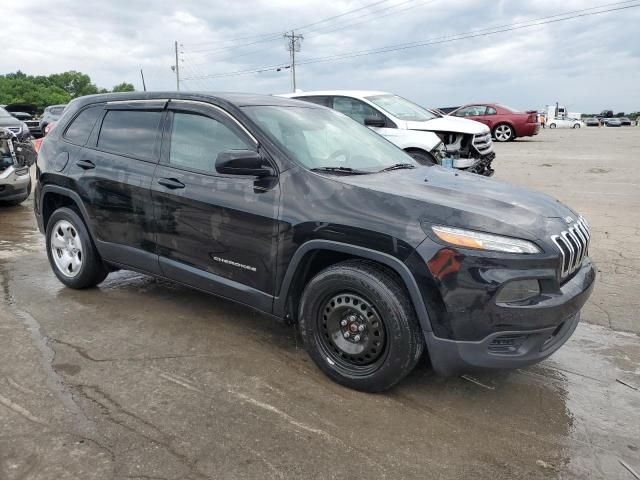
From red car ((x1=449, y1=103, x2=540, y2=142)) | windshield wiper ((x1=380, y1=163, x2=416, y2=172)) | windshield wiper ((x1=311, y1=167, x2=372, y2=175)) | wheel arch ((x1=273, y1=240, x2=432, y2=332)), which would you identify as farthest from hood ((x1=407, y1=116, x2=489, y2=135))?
red car ((x1=449, y1=103, x2=540, y2=142))

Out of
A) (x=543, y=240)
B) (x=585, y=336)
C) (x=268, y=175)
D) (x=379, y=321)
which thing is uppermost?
(x=268, y=175)

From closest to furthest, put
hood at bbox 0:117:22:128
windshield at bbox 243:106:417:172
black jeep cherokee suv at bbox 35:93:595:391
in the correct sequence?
black jeep cherokee suv at bbox 35:93:595:391 → windshield at bbox 243:106:417:172 → hood at bbox 0:117:22:128

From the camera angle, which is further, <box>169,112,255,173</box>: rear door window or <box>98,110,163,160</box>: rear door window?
<box>98,110,163,160</box>: rear door window

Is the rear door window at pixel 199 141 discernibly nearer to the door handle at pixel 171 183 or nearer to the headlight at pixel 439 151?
the door handle at pixel 171 183

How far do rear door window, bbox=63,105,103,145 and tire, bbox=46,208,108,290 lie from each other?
0.63 meters

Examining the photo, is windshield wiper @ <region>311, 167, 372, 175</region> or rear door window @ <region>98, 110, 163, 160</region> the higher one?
rear door window @ <region>98, 110, 163, 160</region>

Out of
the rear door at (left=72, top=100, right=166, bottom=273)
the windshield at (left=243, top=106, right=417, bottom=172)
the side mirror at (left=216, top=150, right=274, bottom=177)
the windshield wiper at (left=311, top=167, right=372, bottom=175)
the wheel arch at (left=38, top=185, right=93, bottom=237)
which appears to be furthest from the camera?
the wheel arch at (left=38, top=185, right=93, bottom=237)

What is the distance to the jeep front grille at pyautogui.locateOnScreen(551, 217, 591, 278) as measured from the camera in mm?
2865

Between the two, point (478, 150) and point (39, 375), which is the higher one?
point (478, 150)

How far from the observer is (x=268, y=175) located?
11.1 feet

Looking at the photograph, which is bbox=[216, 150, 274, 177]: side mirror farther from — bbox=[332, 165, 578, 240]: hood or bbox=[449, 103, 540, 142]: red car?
bbox=[449, 103, 540, 142]: red car

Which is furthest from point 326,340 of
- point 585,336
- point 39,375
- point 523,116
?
point 523,116

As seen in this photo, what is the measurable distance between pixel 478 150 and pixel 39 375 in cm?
807

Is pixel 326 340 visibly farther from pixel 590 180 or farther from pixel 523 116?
pixel 523 116
